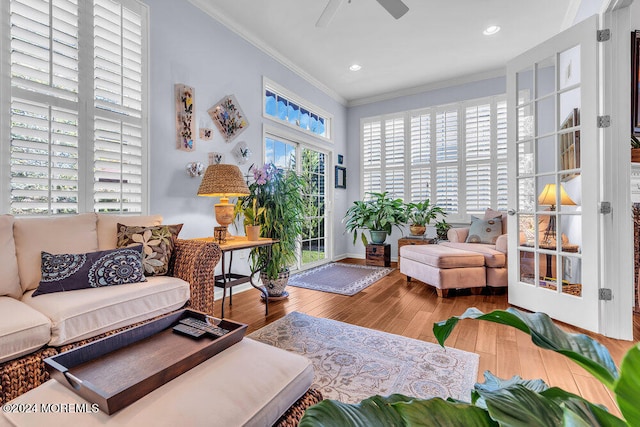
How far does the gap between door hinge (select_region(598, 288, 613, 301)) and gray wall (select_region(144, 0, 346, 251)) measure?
3.33 m

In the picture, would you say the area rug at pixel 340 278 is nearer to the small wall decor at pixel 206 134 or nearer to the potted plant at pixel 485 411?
the small wall decor at pixel 206 134

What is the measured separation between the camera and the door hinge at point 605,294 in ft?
7.06

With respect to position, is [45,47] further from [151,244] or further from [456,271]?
[456,271]

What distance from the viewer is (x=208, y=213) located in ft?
9.92

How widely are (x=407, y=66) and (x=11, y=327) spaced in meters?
4.72

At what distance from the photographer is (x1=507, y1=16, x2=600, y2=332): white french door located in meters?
2.23

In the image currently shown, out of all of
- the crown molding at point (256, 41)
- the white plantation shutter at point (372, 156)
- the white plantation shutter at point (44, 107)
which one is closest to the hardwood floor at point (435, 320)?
the white plantation shutter at point (44, 107)

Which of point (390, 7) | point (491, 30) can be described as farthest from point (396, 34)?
point (390, 7)

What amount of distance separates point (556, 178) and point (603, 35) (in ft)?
3.46

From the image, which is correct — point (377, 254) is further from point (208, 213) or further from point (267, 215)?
point (208, 213)

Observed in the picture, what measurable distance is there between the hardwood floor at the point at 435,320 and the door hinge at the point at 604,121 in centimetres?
150

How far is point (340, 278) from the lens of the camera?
397 cm

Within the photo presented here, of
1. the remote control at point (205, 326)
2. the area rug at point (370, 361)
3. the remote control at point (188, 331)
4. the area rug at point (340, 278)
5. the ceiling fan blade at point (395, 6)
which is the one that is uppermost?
the ceiling fan blade at point (395, 6)

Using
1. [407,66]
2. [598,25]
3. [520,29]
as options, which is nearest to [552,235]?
[598,25]
